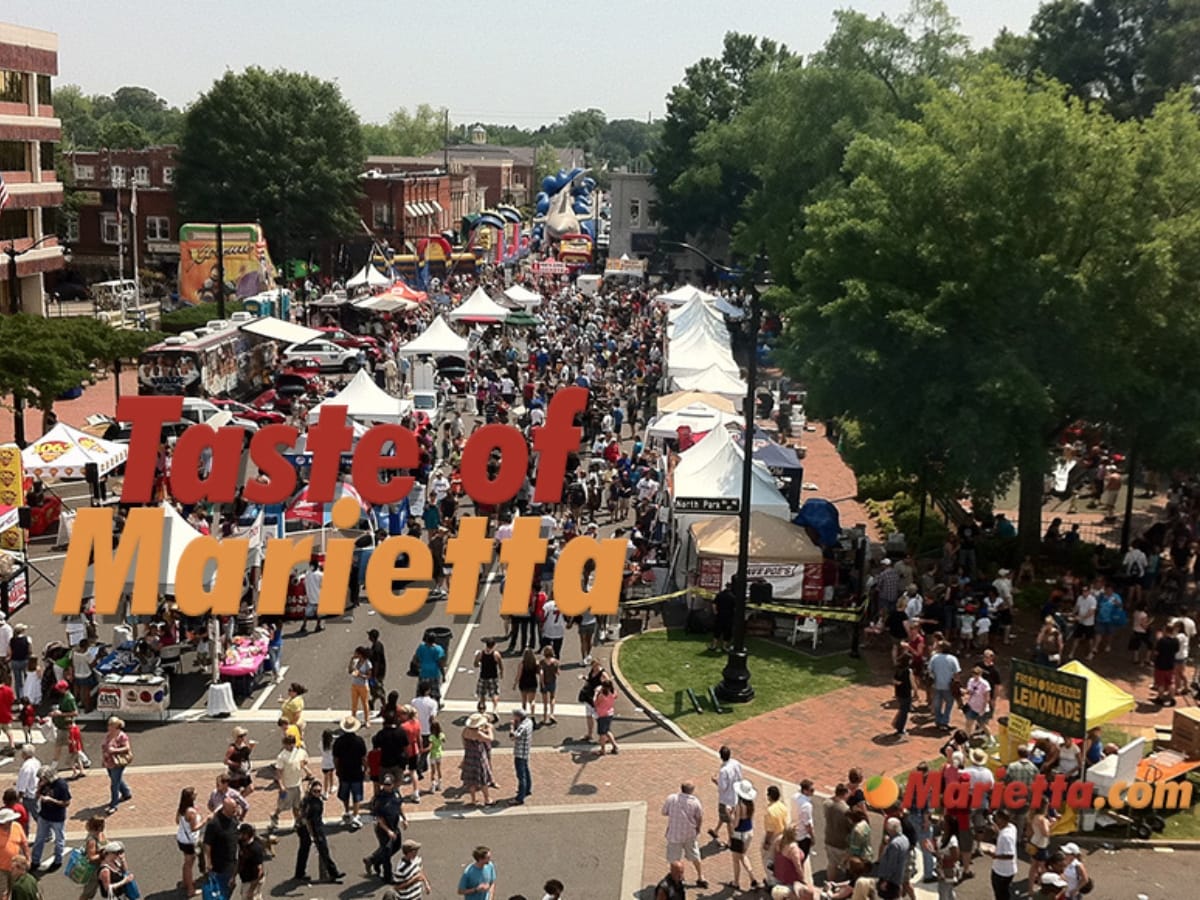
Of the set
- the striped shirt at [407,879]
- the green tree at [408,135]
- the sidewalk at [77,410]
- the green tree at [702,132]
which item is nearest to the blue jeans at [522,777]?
the striped shirt at [407,879]

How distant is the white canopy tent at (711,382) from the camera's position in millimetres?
38250

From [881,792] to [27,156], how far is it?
175ft

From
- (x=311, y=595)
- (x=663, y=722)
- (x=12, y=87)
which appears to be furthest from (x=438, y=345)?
(x=663, y=722)

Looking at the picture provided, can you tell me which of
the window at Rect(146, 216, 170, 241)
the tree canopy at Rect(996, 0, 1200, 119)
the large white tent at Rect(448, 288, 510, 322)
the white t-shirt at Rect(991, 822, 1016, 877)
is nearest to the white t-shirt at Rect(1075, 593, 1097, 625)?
the white t-shirt at Rect(991, 822, 1016, 877)

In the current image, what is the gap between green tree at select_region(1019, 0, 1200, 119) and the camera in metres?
53.2

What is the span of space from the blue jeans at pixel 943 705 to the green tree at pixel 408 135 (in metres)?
173

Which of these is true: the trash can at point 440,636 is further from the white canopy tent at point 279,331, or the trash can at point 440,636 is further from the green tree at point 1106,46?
the green tree at point 1106,46

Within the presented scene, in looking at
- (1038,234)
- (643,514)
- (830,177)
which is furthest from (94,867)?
(830,177)

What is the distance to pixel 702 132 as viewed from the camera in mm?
83188

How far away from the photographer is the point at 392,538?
25.2 metres

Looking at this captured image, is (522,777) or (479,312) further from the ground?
(479,312)

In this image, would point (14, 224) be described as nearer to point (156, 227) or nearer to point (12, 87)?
point (12, 87)

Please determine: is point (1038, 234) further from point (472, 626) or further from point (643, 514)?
point (472, 626)

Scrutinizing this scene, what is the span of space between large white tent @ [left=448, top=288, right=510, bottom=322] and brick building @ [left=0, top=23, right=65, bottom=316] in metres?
17.5
